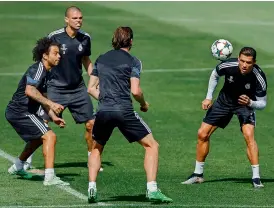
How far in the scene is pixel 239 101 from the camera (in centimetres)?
1845

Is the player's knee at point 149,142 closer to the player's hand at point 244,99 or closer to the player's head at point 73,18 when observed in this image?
the player's hand at point 244,99

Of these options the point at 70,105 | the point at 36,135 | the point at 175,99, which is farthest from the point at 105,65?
the point at 175,99

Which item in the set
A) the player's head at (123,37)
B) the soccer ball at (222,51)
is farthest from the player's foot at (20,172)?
the soccer ball at (222,51)

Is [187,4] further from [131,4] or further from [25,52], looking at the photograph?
[25,52]

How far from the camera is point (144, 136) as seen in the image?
54.9 feet

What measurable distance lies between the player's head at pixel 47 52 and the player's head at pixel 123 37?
1904 mm

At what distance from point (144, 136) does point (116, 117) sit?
0.49m

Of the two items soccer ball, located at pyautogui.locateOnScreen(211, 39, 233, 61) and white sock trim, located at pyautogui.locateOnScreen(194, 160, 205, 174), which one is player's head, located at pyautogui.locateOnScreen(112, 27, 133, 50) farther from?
soccer ball, located at pyautogui.locateOnScreen(211, 39, 233, 61)

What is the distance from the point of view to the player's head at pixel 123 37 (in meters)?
16.5

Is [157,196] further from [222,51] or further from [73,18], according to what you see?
[73,18]

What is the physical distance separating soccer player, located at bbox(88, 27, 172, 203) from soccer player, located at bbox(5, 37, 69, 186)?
1292 millimetres

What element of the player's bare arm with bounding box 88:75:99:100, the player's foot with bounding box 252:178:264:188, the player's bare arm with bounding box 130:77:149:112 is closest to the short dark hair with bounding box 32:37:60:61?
the player's bare arm with bounding box 88:75:99:100

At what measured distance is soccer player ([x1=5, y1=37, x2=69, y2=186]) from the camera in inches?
710

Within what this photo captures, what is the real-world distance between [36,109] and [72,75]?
5.75 ft
